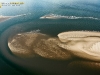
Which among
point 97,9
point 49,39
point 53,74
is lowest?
point 53,74

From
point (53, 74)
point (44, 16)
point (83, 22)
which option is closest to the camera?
point (53, 74)

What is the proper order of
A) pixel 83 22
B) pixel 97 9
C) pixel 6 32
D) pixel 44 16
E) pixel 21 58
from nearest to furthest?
pixel 21 58, pixel 6 32, pixel 83 22, pixel 44 16, pixel 97 9

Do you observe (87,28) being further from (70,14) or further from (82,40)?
(70,14)

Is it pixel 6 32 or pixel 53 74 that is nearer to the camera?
pixel 53 74

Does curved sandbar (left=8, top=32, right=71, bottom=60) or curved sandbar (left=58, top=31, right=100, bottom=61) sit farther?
curved sandbar (left=58, top=31, right=100, bottom=61)

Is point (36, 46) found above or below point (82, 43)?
above

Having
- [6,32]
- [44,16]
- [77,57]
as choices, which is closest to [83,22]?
[44,16]

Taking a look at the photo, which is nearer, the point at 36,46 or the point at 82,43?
the point at 36,46

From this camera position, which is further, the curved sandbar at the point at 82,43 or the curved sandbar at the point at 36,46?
the curved sandbar at the point at 82,43
